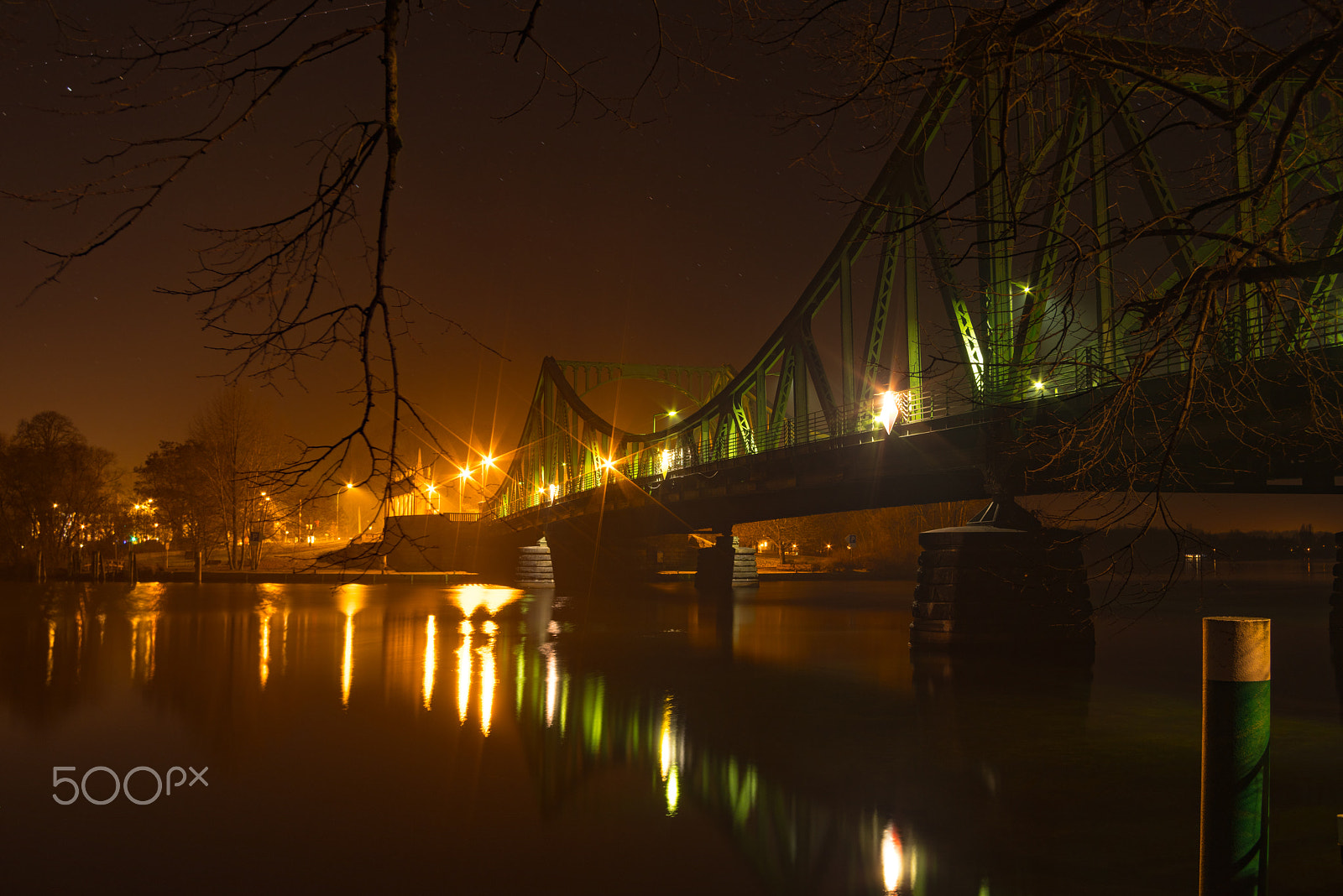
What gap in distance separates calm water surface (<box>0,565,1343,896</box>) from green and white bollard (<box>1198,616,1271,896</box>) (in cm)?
66

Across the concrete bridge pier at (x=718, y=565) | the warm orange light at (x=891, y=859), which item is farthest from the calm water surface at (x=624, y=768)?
the concrete bridge pier at (x=718, y=565)

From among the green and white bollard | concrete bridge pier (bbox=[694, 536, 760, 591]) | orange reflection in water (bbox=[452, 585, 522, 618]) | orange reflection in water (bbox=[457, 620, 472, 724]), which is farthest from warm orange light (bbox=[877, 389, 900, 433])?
concrete bridge pier (bbox=[694, 536, 760, 591])

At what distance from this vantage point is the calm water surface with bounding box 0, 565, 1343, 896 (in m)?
7.57

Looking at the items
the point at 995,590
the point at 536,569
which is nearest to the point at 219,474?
the point at 536,569

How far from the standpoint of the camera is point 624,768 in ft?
36.1

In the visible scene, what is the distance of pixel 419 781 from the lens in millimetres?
10164

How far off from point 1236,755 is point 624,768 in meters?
7.01

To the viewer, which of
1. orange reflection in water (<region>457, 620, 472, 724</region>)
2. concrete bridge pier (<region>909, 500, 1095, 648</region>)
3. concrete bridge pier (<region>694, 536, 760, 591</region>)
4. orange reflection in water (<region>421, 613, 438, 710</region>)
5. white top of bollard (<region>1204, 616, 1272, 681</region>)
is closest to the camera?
white top of bollard (<region>1204, 616, 1272, 681</region>)

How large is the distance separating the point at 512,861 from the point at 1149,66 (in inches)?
277

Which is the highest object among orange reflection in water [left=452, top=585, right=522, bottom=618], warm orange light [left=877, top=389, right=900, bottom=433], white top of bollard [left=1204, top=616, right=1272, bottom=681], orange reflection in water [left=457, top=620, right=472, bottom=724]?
warm orange light [left=877, top=389, right=900, bottom=433]

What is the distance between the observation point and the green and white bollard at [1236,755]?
5.05 metres

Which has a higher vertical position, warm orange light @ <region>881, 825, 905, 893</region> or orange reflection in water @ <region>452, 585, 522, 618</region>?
warm orange light @ <region>881, 825, 905, 893</region>

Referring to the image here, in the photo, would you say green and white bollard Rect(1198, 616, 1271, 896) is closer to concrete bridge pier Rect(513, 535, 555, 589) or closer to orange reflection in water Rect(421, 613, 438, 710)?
orange reflection in water Rect(421, 613, 438, 710)

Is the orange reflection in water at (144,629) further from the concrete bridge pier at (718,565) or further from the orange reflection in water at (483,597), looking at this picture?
the concrete bridge pier at (718,565)
